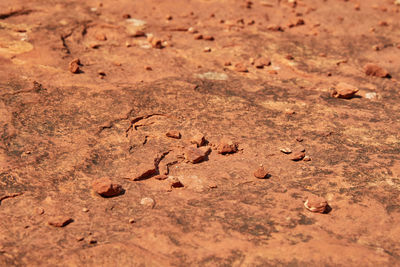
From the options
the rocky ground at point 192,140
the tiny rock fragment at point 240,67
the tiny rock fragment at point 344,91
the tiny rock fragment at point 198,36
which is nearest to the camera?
the rocky ground at point 192,140

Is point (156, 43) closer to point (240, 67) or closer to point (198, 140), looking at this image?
point (240, 67)

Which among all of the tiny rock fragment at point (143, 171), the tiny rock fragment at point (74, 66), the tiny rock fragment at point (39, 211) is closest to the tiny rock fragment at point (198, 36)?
the tiny rock fragment at point (74, 66)

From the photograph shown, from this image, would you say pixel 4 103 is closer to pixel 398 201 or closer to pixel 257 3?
pixel 398 201

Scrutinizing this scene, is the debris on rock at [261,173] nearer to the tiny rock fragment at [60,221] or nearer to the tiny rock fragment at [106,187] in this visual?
the tiny rock fragment at [106,187]

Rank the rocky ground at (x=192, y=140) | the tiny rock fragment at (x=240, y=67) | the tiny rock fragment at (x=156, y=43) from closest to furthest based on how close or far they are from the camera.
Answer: the rocky ground at (x=192, y=140) < the tiny rock fragment at (x=240, y=67) < the tiny rock fragment at (x=156, y=43)

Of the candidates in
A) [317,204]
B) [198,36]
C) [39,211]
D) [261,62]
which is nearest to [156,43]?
[198,36]

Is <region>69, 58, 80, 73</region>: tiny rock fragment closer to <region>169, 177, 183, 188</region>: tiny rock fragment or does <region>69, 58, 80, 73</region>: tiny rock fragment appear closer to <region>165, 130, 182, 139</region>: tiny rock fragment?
<region>165, 130, 182, 139</region>: tiny rock fragment

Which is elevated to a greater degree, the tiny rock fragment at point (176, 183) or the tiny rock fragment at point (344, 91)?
the tiny rock fragment at point (344, 91)

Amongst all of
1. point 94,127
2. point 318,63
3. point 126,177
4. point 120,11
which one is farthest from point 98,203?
point 120,11
